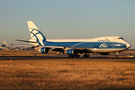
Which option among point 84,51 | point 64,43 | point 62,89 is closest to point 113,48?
point 84,51

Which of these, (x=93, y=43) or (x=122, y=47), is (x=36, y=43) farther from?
(x=122, y=47)

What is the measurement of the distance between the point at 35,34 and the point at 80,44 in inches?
626

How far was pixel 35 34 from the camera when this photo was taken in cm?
6322

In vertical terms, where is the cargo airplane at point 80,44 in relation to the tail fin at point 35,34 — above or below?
below

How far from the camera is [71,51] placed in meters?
52.3

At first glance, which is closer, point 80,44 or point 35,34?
point 80,44

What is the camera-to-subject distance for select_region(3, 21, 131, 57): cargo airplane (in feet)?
168

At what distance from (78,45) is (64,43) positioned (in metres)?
5.02

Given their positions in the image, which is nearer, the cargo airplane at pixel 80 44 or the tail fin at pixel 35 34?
the cargo airplane at pixel 80 44

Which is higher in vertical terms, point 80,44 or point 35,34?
point 35,34

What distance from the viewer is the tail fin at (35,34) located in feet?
205

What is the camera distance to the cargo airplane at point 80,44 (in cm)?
5128

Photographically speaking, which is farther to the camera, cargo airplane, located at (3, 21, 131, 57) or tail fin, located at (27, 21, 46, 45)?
tail fin, located at (27, 21, 46, 45)

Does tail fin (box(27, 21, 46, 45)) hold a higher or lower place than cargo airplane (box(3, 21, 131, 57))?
higher
